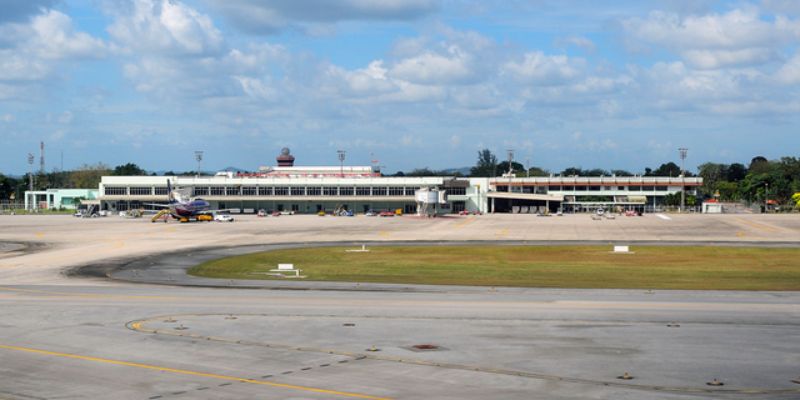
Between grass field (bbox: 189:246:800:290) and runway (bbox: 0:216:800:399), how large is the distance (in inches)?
365

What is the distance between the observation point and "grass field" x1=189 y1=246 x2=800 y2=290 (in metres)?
61.1

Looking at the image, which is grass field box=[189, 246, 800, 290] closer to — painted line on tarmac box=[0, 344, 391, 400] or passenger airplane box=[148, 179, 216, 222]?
painted line on tarmac box=[0, 344, 391, 400]

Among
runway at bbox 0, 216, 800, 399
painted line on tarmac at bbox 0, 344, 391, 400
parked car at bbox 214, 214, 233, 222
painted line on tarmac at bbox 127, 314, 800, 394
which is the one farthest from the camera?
parked car at bbox 214, 214, 233, 222

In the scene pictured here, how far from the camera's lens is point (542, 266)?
76.0 meters

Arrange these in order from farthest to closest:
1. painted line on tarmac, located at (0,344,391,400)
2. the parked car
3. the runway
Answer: the parked car, the runway, painted line on tarmac, located at (0,344,391,400)

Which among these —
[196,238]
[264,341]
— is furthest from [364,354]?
[196,238]

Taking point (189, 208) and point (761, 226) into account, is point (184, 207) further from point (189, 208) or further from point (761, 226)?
point (761, 226)

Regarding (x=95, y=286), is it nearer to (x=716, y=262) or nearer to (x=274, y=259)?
(x=274, y=259)

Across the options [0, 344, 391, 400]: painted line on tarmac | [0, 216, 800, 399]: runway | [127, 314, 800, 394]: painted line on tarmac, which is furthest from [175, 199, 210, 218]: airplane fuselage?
[0, 344, 391, 400]: painted line on tarmac

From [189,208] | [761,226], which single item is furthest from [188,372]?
[189,208]

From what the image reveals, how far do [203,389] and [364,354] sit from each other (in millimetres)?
7327

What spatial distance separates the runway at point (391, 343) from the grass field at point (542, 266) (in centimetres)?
926

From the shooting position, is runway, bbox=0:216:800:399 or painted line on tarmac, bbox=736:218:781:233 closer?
runway, bbox=0:216:800:399

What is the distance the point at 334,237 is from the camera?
122 m
